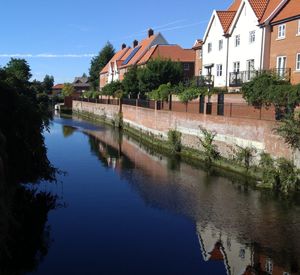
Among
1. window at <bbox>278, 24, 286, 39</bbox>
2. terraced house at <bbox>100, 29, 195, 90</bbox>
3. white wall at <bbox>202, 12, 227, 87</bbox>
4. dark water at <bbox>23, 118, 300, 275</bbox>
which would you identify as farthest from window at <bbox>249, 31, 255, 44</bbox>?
terraced house at <bbox>100, 29, 195, 90</bbox>

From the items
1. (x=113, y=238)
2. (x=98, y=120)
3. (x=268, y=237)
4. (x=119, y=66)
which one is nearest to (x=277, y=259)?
(x=268, y=237)

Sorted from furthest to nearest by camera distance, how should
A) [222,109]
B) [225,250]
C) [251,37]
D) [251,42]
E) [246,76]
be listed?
[251,37]
[251,42]
[246,76]
[222,109]
[225,250]

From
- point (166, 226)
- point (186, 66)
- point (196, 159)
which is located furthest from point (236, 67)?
point (186, 66)

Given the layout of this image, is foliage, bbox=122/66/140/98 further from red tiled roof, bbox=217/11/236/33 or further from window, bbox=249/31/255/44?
window, bbox=249/31/255/44

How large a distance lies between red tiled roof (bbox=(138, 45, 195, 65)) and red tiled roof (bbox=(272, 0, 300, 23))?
99.3 ft

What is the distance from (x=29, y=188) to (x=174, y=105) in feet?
56.2

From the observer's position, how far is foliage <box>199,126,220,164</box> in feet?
86.1

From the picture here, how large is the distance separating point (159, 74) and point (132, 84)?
25.1ft

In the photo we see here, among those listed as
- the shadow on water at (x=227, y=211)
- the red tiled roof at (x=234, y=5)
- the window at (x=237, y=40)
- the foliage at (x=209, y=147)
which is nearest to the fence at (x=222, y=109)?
the foliage at (x=209, y=147)

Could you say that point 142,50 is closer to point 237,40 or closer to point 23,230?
point 237,40

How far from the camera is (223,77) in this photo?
39.1m

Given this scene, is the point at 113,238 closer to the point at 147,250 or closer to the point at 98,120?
the point at 147,250

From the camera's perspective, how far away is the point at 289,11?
31.1 metres

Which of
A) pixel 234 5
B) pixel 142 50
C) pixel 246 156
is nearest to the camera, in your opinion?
pixel 246 156
